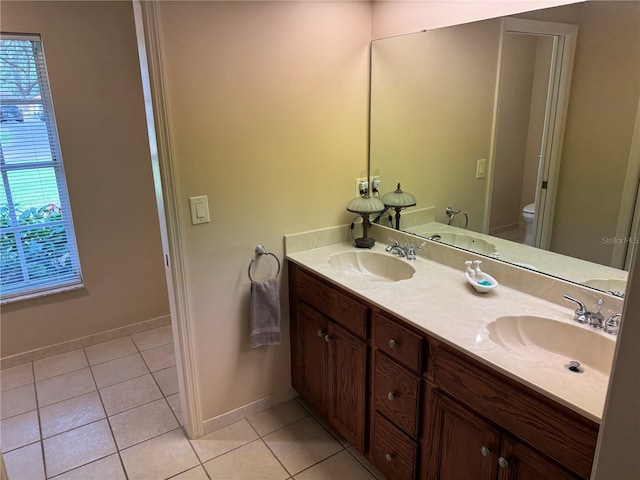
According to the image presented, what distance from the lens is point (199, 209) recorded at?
1931 mm

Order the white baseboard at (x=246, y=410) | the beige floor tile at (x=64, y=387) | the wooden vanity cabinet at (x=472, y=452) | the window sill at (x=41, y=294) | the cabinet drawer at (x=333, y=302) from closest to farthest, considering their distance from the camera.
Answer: the wooden vanity cabinet at (x=472, y=452) → the cabinet drawer at (x=333, y=302) → the white baseboard at (x=246, y=410) → the beige floor tile at (x=64, y=387) → the window sill at (x=41, y=294)

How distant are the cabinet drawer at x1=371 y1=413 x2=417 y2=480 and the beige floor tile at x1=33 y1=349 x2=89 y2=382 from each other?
2035mm

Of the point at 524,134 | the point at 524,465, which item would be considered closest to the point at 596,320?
the point at 524,465

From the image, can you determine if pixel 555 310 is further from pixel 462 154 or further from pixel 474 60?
pixel 474 60

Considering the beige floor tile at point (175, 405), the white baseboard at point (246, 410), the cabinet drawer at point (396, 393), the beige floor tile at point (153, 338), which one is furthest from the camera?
the beige floor tile at point (153, 338)

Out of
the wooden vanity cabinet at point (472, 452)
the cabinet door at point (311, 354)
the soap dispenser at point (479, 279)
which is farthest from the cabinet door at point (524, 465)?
the cabinet door at point (311, 354)

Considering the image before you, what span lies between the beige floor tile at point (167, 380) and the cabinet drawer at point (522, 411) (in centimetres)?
176

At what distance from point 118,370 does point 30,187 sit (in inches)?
50.1

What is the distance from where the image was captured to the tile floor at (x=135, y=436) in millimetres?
2012

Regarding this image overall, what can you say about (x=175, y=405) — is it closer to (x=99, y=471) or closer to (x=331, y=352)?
(x=99, y=471)

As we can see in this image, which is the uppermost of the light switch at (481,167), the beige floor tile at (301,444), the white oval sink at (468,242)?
the light switch at (481,167)

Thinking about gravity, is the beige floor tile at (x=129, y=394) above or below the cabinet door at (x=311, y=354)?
below

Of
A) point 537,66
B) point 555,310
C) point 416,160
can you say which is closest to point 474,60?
point 537,66

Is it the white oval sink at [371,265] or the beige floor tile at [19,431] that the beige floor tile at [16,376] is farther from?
the white oval sink at [371,265]
